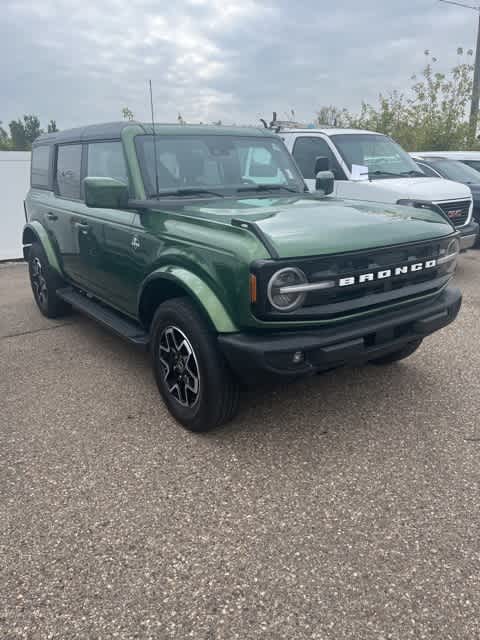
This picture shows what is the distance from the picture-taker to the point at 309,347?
2.62 meters

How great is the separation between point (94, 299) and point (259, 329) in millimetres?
2471

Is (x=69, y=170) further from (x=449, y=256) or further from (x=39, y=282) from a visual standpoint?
(x=449, y=256)

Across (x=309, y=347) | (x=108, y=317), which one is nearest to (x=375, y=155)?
(x=108, y=317)

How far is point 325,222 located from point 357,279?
40 cm

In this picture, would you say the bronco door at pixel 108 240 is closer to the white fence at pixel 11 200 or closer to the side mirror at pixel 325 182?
the side mirror at pixel 325 182

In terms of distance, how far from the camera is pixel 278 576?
84.4 inches

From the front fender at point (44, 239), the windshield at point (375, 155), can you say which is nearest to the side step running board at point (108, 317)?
the front fender at point (44, 239)

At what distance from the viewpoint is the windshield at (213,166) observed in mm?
3627

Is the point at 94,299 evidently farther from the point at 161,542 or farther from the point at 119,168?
the point at 161,542

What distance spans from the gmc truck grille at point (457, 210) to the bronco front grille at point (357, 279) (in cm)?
418

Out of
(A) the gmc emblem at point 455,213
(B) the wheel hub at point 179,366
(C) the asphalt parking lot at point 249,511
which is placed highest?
(A) the gmc emblem at point 455,213

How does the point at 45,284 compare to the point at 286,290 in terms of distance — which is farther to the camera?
the point at 45,284

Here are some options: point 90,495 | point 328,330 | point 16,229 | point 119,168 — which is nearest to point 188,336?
point 328,330

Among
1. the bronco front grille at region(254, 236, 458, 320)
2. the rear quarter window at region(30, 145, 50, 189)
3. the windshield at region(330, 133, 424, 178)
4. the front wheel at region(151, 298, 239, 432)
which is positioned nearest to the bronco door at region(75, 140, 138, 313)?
the front wheel at region(151, 298, 239, 432)
